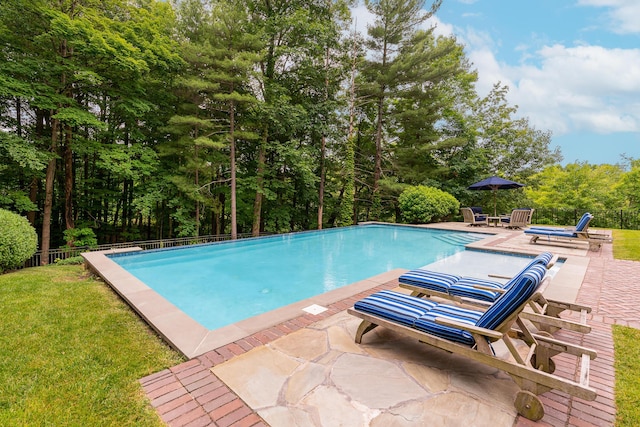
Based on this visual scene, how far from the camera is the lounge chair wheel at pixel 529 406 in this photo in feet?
6.24

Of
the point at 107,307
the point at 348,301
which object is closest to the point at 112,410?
the point at 107,307

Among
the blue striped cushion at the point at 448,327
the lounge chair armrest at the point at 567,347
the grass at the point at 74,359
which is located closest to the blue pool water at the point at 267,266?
the grass at the point at 74,359

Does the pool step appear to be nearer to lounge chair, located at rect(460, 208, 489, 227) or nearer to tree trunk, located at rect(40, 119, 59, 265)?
lounge chair, located at rect(460, 208, 489, 227)

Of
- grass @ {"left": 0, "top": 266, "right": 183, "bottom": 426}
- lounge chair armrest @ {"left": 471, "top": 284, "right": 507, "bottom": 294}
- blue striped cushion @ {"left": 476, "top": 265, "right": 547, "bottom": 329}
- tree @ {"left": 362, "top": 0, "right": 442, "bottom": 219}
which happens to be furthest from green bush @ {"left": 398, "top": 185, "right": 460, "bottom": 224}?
grass @ {"left": 0, "top": 266, "right": 183, "bottom": 426}

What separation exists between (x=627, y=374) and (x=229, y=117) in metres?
13.2

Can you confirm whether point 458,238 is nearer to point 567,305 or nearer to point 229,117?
point 567,305

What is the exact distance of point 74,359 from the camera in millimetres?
2646

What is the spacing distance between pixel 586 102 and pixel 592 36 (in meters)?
54.4

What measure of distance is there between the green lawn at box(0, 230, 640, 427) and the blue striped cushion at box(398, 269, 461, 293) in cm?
152

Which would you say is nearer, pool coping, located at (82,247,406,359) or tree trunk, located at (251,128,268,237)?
pool coping, located at (82,247,406,359)

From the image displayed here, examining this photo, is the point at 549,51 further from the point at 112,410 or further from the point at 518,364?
the point at 112,410

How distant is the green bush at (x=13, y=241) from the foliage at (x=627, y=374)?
857 cm

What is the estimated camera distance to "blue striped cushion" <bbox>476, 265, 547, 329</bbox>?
1994 mm

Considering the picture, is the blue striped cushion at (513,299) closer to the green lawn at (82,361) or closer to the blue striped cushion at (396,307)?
the blue striped cushion at (396,307)
